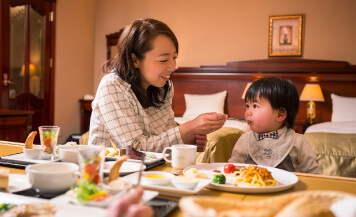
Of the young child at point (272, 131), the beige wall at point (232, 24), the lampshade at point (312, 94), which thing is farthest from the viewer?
the beige wall at point (232, 24)

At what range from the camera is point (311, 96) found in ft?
14.9

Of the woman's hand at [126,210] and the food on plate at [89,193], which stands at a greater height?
the woman's hand at [126,210]

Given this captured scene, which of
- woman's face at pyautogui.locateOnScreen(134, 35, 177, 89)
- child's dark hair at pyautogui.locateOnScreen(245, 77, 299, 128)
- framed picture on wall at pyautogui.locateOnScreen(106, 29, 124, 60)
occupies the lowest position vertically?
child's dark hair at pyautogui.locateOnScreen(245, 77, 299, 128)

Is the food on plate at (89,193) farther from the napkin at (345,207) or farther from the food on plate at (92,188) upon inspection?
the napkin at (345,207)

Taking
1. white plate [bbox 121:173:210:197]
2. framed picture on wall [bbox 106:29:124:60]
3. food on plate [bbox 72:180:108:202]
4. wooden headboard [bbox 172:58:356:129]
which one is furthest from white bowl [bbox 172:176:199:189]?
framed picture on wall [bbox 106:29:124:60]

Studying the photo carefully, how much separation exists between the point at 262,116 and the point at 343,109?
10.0 ft

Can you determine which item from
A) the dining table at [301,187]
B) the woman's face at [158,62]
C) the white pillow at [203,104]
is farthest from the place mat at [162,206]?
the white pillow at [203,104]

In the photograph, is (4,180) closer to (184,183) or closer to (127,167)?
(127,167)

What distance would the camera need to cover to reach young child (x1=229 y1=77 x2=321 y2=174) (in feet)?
5.81

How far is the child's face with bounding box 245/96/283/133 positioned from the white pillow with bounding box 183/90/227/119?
301 centimetres

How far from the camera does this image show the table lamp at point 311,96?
455 centimetres

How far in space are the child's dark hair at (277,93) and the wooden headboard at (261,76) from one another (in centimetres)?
326

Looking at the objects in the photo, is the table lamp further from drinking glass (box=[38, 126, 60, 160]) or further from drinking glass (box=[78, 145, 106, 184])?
drinking glass (box=[78, 145, 106, 184])

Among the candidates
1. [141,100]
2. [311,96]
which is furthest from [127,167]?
[311,96]
